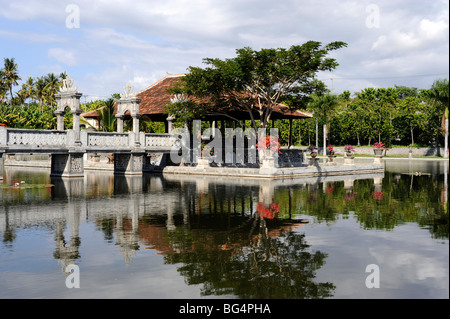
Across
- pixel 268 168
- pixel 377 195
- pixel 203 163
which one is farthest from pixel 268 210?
pixel 203 163

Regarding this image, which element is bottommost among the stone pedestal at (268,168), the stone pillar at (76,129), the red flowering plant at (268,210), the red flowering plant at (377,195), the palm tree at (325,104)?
the red flowering plant at (377,195)

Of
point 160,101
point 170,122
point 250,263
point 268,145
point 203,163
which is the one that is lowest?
point 250,263

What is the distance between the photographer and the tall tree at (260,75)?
103 feet

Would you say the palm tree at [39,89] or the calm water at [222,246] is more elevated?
the palm tree at [39,89]

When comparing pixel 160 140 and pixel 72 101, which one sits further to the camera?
pixel 160 140

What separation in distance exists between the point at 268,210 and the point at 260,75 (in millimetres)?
17502

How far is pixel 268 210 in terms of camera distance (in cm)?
1609

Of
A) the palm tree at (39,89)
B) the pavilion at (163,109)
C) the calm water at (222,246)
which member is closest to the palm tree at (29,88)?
the palm tree at (39,89)

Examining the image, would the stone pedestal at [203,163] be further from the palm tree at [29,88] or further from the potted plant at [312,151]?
the palm tree at [29,88]

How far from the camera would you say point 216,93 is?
111ft

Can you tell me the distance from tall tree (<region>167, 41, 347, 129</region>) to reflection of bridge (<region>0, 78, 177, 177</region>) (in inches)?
177

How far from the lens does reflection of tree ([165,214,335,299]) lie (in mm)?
7488

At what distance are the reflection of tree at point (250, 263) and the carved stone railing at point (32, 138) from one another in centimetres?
1780

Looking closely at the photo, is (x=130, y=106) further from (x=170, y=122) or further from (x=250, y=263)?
(x=250, y=263)
